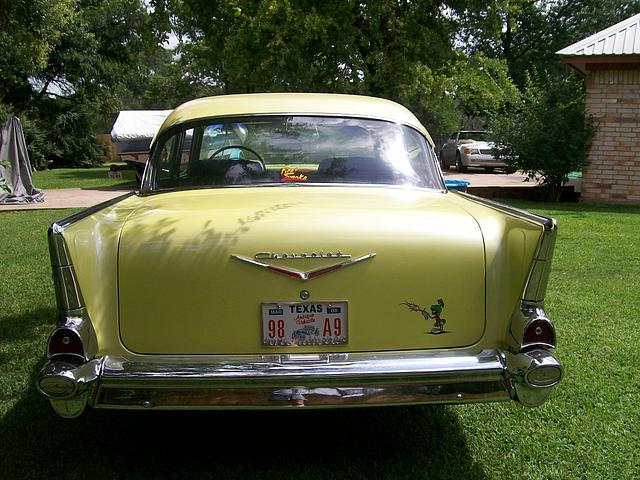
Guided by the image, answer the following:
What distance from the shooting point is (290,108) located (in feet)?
13.4

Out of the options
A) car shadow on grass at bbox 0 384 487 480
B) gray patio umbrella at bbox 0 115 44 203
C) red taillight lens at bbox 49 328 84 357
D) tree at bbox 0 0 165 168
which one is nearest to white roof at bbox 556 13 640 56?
car shadow on grass at bbox 0 384 487 480

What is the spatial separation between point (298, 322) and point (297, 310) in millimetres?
52

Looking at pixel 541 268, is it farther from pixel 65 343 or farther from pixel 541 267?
pixel 65 343

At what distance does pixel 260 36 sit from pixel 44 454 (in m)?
12.0

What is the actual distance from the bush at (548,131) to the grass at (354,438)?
352 inches

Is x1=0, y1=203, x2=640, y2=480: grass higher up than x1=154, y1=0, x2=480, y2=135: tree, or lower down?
lower down

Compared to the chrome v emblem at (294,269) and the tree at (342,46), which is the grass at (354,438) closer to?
the chrome v emblem at (294,269)

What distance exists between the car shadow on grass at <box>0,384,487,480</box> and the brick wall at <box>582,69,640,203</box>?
10.9 metres

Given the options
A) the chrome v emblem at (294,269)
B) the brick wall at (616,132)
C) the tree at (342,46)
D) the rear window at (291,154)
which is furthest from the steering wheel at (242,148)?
the brick wall at (616,132)

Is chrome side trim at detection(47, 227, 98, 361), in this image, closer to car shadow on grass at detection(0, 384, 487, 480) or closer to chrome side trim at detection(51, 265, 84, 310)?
chrome side trim at detection(51, 265, 84, 310)

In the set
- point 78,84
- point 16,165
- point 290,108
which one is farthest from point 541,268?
point 78,84

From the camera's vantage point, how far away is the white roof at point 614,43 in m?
12.5

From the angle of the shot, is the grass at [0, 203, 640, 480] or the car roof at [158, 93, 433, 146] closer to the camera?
the grass at [0, 203, 640, 480]

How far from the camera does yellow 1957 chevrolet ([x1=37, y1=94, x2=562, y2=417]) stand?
267cm
